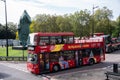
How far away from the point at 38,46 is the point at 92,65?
29.2ft

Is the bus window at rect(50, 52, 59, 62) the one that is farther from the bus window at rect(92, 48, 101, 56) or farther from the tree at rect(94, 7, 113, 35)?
the tree at rect(94, 7, 113, 35)

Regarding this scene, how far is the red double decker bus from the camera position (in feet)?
84.7

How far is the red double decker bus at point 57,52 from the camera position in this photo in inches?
1017

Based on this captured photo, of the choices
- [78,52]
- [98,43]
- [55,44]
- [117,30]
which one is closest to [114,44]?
[98,43]

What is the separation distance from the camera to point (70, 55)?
2942 centimetres

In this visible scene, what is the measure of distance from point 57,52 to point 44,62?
2102 millimetres

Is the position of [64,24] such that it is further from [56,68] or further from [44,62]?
[44,62]

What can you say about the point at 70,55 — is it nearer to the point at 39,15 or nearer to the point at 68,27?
the point at 68,27

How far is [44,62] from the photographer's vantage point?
86.2 ft

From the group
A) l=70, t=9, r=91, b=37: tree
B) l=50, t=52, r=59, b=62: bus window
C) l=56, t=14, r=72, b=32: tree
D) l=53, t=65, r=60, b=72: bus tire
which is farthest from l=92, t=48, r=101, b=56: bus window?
l=56, t=14, r=72, b=32: tree

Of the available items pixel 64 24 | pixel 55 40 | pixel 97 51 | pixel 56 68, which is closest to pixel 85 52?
pixel 97 51

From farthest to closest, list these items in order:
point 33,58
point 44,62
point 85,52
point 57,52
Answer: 1. point 85,52
2. point 57,52
3. point 44,62
4. point 33,58

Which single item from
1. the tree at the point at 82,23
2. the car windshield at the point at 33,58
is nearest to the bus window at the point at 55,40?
the car windshield at the point at 33,58

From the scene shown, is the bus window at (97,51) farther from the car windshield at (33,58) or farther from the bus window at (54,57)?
the car windshield at (33,58)
